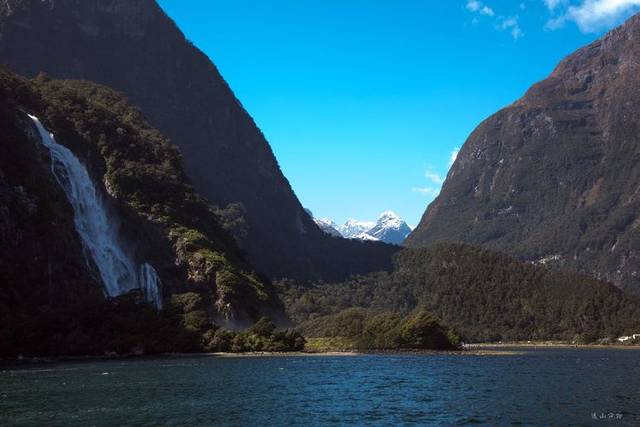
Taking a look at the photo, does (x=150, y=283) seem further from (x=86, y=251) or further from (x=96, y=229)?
(x=86, y=251)

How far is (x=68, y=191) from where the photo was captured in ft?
471

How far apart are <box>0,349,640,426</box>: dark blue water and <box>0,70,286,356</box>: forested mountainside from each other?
1216 centimetres

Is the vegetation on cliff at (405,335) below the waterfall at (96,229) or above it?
below

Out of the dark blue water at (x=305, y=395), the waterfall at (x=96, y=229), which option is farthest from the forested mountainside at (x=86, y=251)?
the dark blue water at (x=305, y=395)

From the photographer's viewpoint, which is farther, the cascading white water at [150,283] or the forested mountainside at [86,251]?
the cascading white water at [150,283]

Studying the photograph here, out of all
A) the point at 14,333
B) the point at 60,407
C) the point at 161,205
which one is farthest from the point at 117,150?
the point at 60,407

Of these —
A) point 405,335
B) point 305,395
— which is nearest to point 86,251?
point 405,335

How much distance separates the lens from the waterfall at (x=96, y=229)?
140000mm

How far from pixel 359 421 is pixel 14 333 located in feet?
221

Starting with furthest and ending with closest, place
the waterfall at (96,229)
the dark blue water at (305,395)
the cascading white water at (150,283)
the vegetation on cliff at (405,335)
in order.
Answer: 1. the vegetation on cliff at (405,335)
2. the cascading white water at (150,283)
3. the waterfall at (96,229)
4. the dark blue water at (305,395)

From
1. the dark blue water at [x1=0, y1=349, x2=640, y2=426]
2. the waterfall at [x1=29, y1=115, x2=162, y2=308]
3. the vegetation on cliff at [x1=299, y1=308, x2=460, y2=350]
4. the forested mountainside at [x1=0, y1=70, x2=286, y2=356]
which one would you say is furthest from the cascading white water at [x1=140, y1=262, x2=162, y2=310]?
the dark blue water at [x1=0, y1=349, x2=640, y2=426]

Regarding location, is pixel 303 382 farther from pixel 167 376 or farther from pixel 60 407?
pixel 60 407

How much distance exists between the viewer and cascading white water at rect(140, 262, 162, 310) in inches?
5743

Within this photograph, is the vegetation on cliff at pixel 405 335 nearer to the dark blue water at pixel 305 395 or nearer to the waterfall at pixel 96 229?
the waterfall at pixel 96 229
